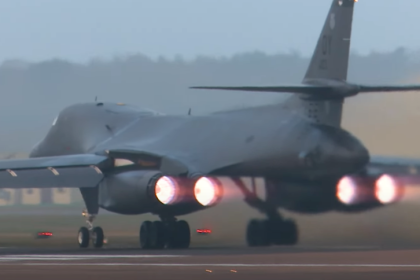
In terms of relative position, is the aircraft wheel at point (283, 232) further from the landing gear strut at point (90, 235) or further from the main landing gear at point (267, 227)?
the landing gear strut at point (90, 235)

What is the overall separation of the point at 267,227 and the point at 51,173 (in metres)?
5.54

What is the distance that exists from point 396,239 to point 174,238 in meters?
5.25

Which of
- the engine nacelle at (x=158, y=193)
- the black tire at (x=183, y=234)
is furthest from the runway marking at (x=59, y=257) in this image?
the black tire at (x=183, y=234)

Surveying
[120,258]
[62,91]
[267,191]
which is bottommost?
[120,258]

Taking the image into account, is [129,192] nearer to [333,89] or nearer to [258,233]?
[258,233]

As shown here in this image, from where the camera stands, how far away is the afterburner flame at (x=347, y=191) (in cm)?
2391

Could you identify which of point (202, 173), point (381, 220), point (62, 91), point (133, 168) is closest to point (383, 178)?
point (381, 220)

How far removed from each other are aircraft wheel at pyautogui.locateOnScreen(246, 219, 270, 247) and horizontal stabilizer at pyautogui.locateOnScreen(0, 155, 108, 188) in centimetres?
389

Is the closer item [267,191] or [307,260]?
[307,260]

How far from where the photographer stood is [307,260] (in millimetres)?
17000

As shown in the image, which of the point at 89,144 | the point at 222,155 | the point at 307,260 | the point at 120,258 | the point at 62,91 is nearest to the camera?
the point at 307,260

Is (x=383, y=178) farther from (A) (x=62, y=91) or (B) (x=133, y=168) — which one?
(A) (x=62, y=91)

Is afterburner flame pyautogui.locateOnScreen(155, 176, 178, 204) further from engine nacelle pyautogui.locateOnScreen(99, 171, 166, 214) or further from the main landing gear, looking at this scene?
the main landing gear

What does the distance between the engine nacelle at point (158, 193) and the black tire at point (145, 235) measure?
1.19ft
